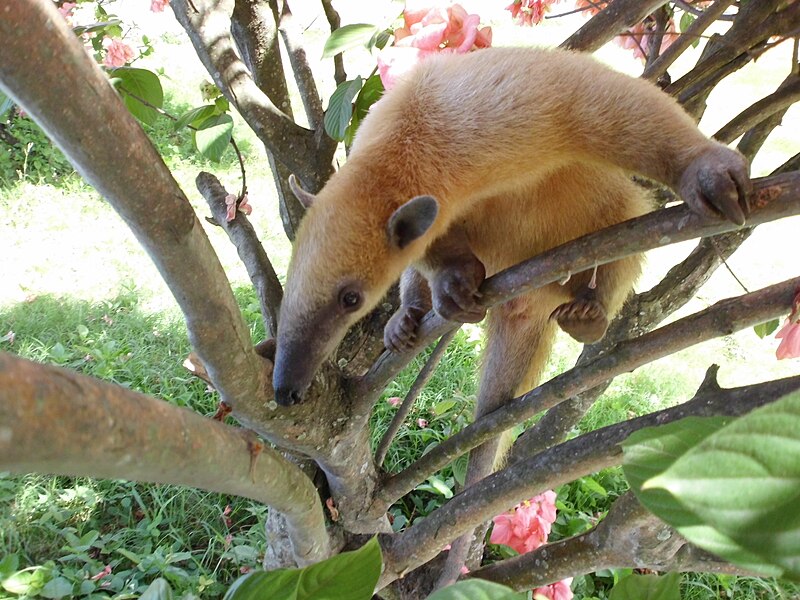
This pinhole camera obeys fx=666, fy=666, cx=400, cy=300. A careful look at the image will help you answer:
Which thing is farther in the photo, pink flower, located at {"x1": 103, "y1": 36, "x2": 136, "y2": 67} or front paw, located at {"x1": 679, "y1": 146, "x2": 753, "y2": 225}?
pink flower, located at {"x1": 103, "y1": 36, "x2": 136, "y2": 67}

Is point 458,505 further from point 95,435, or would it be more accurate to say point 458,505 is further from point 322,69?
point 322,69

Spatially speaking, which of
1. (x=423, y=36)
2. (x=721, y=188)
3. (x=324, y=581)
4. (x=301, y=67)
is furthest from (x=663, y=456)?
(x=301, y=67)

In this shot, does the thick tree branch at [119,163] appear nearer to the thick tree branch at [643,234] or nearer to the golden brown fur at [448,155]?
the golden brown fur at [448,155]

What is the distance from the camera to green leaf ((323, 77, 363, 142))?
159 cm

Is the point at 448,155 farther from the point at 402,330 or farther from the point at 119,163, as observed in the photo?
the point at 119,163

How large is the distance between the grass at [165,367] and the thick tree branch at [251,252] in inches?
35.0

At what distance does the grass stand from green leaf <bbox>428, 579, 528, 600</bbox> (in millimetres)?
1630

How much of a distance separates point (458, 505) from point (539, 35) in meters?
5.22

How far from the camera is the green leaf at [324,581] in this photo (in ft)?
2.20

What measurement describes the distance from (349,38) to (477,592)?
52.1 inches

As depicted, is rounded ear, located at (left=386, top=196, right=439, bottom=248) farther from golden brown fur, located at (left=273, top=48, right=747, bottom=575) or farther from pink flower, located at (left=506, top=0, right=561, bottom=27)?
pink flower, located at (left=506, top=0, right=561, bottom=27)

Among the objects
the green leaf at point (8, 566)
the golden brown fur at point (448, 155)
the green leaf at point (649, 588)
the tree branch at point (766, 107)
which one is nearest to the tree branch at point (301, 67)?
the golden brown fur at point (448, 155)

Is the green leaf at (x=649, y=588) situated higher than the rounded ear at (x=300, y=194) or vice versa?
the rounded ear at (x=300, y=194)

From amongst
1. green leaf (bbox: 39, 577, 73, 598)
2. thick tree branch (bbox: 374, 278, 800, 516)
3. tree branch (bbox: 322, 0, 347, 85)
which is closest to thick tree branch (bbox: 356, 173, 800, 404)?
thick tree branch (bbox: 374, 278, 800, 516)
